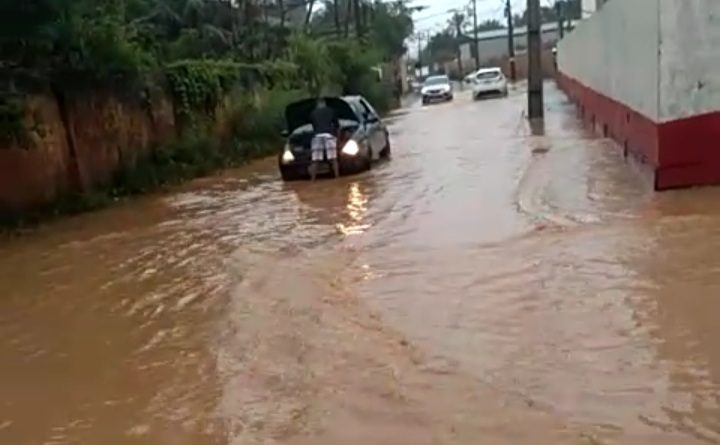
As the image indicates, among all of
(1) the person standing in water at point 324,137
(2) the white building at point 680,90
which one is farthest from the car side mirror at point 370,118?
(2) the white building at point 680,90

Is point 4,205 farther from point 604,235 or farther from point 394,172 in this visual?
point 604,235

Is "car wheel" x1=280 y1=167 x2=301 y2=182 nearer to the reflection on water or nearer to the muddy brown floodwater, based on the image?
the reflection on water

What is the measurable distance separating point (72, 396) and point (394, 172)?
12231 millimetres

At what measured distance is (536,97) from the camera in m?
31.5

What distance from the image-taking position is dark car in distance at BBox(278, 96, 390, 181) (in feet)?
60.3

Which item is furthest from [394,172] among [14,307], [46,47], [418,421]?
[418,421]

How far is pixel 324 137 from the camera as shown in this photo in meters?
18.3

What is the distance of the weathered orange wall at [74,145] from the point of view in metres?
16.1

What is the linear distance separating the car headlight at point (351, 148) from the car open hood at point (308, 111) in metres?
1.07

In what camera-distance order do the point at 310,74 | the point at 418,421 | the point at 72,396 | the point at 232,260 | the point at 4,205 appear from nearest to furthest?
the point at 418,421 < the point at 72,396 < the point at 232,260 < the point at 4,205 < the point at 310,74

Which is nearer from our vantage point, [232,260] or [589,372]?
[589,372]

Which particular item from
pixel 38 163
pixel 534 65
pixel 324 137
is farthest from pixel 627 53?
pixel 534 65

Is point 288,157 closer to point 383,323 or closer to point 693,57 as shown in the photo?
point 693,57

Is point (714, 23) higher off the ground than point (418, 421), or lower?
higher
